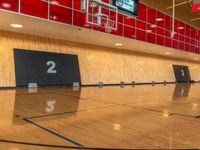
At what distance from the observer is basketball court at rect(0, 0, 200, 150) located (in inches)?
104

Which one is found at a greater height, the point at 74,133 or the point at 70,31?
the point at 70,31

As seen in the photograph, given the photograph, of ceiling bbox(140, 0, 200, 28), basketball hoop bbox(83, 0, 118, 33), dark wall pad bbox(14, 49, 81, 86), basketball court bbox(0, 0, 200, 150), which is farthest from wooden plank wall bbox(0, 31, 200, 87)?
ceiling bbox(140, 0, 200, 28)

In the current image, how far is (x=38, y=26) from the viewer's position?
8453mm

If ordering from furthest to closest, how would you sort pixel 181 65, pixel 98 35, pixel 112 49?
pixel 181 65, pixel 112 49, pixel 98 35

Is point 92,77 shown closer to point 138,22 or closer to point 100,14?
point 138,22

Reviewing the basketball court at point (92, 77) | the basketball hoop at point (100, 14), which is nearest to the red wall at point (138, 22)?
the basketball court at point (92, 77)

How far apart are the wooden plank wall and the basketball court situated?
→ 5 cm

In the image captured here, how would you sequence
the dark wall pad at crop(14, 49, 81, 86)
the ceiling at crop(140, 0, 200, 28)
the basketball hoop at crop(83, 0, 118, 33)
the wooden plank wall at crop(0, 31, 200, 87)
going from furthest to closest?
the ceiling at crop(140, 0, 200, 28), the dark wall pad at crop(14, 49, 81, 86), the wooden plank wall at crop(0, 31, 200, 87), the basketball hoop at crop(83, 0, 118, 33)

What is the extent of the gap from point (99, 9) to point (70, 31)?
1656 millimetres

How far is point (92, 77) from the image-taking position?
40.3 feet

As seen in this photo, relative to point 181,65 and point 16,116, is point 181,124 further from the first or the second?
point 181,65

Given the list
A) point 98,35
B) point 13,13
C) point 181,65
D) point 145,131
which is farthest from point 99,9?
point 181,65

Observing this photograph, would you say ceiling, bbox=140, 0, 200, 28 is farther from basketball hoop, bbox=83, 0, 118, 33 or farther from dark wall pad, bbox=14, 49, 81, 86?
dark wall pad, bbox=14, 49, 81, 86

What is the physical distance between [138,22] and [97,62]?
11.5 ft
